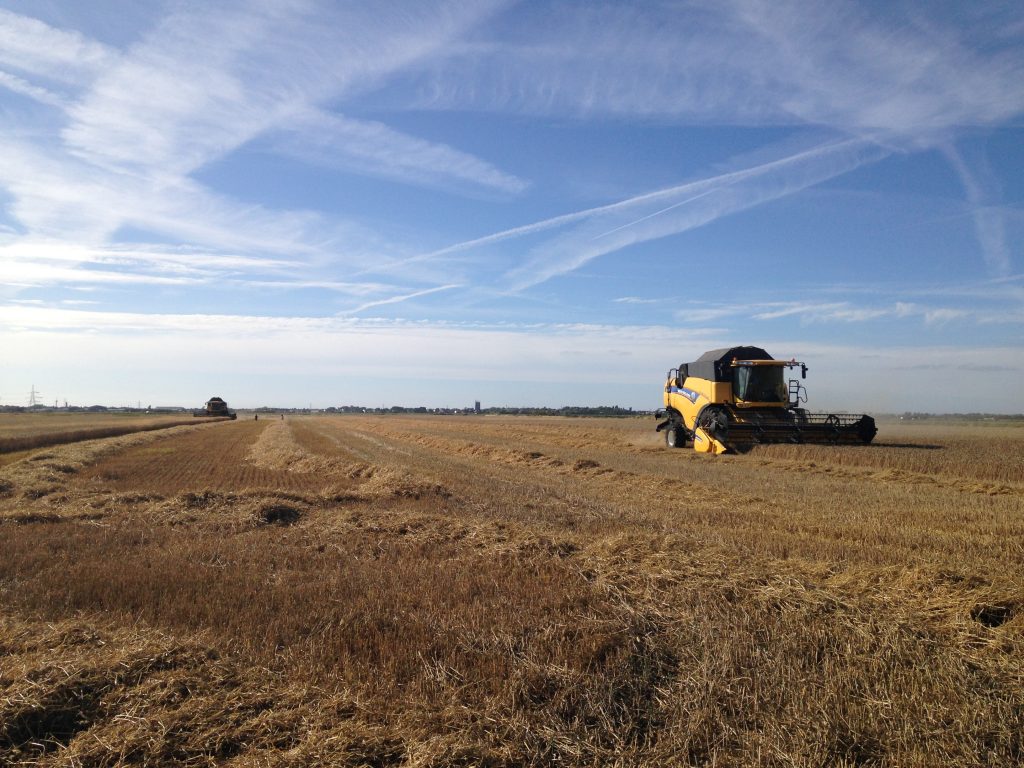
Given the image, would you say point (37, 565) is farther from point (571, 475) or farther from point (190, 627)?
point (571, 475)

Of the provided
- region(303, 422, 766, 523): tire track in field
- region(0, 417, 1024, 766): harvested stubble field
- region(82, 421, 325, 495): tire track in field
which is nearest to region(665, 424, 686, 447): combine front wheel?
region(303, 422, 766, 523): tire track in field

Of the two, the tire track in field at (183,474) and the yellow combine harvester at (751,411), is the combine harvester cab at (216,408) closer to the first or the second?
the tire track in field at (183,474)

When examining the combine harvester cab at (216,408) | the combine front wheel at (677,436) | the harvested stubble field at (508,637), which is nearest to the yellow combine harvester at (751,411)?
the combine front wheel at (677,436)

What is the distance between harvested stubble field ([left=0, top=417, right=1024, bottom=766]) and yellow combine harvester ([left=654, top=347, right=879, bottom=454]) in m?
11.1

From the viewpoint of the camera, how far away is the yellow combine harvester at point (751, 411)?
75.0 feet

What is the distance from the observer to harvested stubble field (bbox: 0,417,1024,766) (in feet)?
13.3

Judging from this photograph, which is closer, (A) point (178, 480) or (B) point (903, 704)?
(B) point (903, 704)

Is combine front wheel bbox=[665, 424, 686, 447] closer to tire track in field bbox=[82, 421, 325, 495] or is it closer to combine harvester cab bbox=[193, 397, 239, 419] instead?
tire track in field bbox=[82, 421, 325, 495]

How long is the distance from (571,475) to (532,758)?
16.2 m

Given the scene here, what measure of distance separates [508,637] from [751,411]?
2042 centimetres

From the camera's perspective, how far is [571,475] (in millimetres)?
20094

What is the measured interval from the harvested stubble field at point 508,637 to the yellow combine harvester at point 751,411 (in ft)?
36.4

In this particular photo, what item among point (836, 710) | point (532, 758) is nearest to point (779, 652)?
point (836, 710)

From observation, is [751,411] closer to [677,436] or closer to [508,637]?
[677,436]
